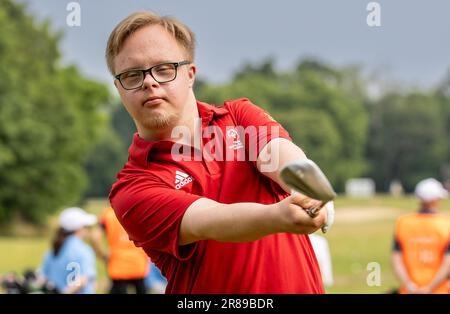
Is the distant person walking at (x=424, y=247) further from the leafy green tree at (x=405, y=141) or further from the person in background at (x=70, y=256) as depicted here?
the leafy green tree at (x=405, y=141)

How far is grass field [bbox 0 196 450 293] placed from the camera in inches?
1057

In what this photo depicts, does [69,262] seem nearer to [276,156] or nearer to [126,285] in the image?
[126,285]

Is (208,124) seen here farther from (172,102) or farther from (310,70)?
(310,70)

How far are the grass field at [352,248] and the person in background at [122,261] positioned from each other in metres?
3.50

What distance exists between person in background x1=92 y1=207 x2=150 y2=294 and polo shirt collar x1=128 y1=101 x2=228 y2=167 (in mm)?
9355

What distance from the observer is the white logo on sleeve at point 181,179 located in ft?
12.2

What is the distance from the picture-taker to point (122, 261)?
13.3 meters

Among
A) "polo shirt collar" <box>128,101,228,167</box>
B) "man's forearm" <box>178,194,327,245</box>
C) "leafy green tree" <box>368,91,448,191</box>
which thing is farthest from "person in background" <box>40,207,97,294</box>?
"leafy green tree" <box>368,91,448,191</box>

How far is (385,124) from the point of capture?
338ft

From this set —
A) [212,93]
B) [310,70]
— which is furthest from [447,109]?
[212,93]

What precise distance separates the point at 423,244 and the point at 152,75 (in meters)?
7.22

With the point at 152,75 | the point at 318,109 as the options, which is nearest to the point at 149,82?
the point at 152,75

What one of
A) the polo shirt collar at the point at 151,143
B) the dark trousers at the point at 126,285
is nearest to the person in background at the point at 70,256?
the dark trousers at the point at 126,285
